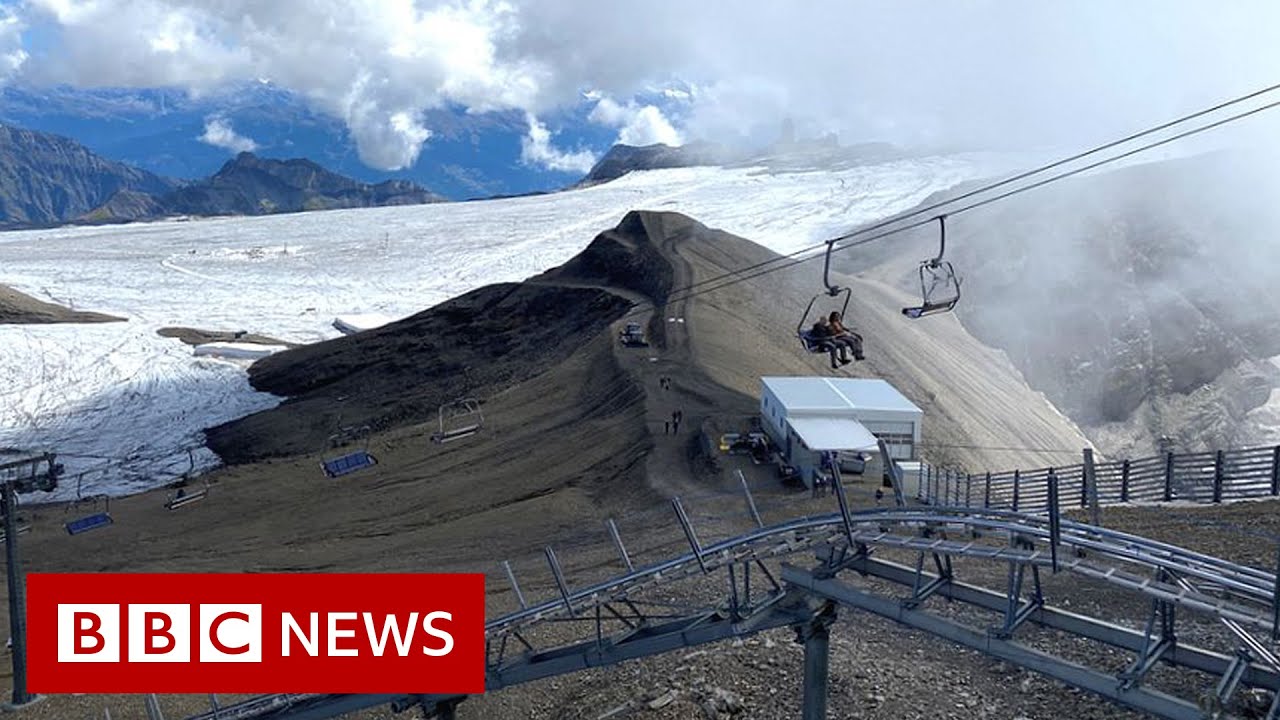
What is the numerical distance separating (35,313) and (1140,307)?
70.7m

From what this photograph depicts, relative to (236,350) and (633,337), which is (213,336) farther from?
(633,337)

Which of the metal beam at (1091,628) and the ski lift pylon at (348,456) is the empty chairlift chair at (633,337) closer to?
the ski lift pylon at (348,456)

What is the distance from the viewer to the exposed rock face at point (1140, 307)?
61.5 metres

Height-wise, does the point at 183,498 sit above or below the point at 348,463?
below

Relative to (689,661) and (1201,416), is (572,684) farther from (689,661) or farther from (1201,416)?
(1201,416)

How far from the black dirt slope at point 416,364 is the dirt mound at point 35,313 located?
19.9m

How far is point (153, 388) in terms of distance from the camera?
5291 cm

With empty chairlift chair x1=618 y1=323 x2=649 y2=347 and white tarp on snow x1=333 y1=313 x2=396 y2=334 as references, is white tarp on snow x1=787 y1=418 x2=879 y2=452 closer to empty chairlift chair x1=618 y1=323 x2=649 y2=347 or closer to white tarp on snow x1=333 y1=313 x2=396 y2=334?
empty chairlift chair x1=618 y1=323 x2=649 y2=347

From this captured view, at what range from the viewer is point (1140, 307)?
64.1 meters

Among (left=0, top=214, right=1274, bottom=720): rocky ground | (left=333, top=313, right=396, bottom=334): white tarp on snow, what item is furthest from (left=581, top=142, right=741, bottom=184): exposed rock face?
(left=0, top=214, right=1274, bottom=720): rocky ground

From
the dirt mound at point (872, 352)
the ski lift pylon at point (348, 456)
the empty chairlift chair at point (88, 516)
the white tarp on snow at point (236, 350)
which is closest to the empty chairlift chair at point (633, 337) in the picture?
the dirt mound at point (872, 352)

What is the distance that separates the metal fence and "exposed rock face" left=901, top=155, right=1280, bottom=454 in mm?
37517

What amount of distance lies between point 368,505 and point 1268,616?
26.2 metres

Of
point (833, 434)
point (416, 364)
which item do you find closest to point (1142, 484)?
point (833, 434)
